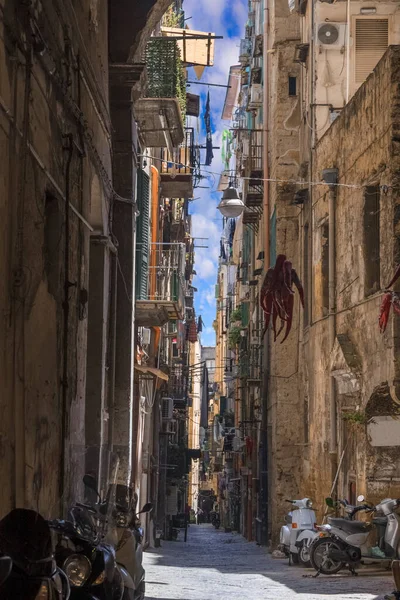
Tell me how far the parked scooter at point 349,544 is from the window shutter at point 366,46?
11.3m

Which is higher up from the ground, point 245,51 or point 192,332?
point 245,51

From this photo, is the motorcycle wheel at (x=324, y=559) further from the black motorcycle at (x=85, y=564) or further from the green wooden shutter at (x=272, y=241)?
the green wooden shutter at (x=272, y=241)

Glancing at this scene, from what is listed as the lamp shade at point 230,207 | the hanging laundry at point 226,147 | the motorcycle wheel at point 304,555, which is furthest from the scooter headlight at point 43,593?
the hanging laundry at point 226,147

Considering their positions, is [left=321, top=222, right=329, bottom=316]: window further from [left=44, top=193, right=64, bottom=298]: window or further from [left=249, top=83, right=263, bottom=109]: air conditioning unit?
[left=249, top=83, right=263, bottom=109]: air conditioning unit

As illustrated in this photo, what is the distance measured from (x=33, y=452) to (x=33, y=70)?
2724 mm

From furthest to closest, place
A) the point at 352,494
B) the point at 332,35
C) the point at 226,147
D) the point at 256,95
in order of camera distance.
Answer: the point at 226,147 → the point at 256,95 → the point at 332,35 → the point at 352,494

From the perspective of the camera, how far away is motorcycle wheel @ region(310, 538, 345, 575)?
14641 mm

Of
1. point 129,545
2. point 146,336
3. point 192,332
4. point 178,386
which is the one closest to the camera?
point 129,545

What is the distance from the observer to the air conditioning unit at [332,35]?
23094mm

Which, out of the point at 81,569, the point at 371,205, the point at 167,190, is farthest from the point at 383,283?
the point at 167,190

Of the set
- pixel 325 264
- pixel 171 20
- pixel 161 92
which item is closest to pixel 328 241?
pixel 325 264

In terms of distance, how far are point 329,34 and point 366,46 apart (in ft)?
2.76

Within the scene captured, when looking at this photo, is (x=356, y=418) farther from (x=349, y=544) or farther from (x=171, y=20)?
(x=171, y=20)

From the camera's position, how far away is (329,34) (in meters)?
23.1
